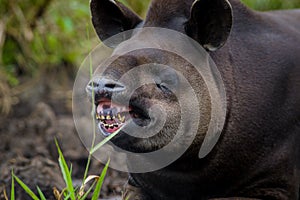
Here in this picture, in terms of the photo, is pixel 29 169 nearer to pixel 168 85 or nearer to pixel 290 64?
pixel 168 85

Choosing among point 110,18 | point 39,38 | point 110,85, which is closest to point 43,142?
point 39,38

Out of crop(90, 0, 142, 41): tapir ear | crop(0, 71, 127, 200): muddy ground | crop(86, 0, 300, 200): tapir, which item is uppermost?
crop(90, 0, 142, 41): tapir ear

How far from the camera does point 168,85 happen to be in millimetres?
3652

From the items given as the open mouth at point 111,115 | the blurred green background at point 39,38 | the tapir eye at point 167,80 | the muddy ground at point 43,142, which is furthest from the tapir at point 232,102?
the blurred green background at point 39,38

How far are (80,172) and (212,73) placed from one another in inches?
70.2

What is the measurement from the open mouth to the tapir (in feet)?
0.42

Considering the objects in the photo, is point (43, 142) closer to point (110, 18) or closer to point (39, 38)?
point (39, 38)

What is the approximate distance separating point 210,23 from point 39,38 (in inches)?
146

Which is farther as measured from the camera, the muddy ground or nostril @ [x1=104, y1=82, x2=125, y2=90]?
the muddy ground

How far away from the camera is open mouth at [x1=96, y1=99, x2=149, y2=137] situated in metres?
3.44

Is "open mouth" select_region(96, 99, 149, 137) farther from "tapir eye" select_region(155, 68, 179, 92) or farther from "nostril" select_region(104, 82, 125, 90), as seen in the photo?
"tapir eye" select_region(155, 68, 179, 92)

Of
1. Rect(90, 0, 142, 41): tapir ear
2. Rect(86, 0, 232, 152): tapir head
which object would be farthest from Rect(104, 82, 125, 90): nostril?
Rect(90, 0, 142, 41): tapir ear

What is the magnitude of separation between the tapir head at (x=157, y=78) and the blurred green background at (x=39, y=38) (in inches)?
124

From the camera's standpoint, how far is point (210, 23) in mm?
3789
